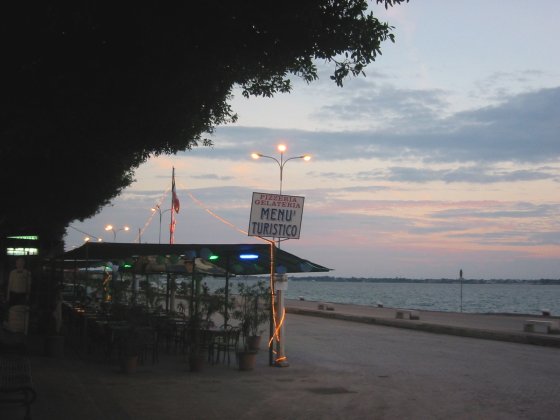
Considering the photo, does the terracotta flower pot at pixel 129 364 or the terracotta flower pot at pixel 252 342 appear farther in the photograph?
the terracotta flower pot at pixel 252 342

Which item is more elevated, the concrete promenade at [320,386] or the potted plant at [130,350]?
the potted plant at [130,350]

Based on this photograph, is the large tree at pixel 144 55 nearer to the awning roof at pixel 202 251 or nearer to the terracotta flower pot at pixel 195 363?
the awning roof at pixel 202 251

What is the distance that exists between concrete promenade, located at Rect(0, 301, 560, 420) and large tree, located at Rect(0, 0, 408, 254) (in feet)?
13.6

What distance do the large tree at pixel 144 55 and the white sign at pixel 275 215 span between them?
4.49 metres

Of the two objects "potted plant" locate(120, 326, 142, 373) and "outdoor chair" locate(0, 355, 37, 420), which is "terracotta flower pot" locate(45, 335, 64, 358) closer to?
"potted plant" locate(120, 326, 142, 373)

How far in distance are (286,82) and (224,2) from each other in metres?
4.06

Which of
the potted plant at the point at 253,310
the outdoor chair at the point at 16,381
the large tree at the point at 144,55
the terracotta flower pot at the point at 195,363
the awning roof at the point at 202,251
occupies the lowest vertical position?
the terracotta flower pot at the point at 195,363

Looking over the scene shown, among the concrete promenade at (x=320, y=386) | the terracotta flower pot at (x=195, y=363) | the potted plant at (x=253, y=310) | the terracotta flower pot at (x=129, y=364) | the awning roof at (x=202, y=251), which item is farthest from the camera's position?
the potted plant at (x=253, y=310)

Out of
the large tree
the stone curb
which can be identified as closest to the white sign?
the large tree

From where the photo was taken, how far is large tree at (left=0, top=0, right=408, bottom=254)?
25.7ft

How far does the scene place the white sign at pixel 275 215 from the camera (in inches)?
602

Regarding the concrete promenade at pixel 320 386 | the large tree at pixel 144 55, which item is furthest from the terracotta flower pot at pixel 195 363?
the large tree at pixel 144 55

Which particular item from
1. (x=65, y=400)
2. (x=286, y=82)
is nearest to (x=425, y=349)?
(x=286, y=82)

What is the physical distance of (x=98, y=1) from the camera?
7.61m
